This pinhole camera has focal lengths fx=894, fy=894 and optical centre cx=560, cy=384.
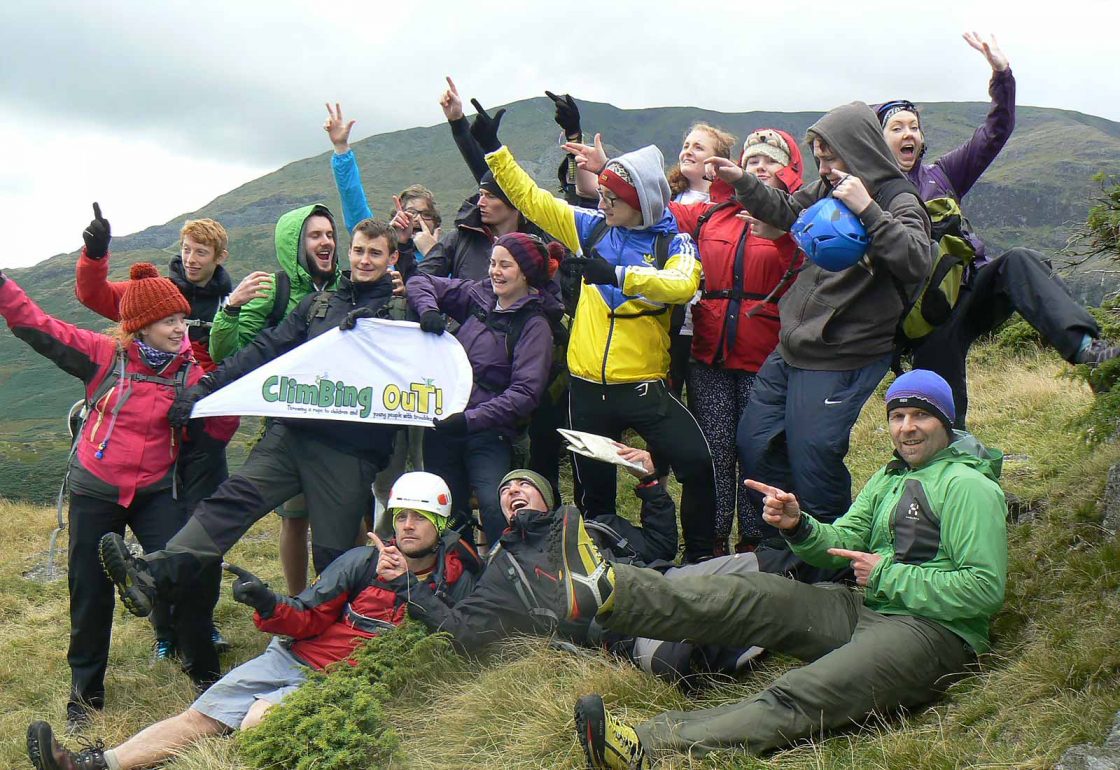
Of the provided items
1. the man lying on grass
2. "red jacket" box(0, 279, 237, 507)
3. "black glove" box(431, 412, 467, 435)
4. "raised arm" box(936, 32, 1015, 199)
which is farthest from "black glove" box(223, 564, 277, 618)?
"raised arm" box(936, 32, 1015, 199)

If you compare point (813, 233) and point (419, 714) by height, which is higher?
point (813, 233)

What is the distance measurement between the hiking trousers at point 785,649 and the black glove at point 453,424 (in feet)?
9.00

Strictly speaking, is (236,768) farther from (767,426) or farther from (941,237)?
(941,237)

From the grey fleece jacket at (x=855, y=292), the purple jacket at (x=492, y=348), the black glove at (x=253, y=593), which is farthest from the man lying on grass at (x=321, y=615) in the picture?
the grey fleece jacket at (x=855, y=292)

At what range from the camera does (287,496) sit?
23.3 ft

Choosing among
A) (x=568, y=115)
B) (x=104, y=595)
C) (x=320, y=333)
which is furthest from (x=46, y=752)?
(x=568, y=115)

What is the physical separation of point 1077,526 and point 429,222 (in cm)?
653

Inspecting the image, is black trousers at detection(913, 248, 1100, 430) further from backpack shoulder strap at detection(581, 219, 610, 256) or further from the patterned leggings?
backpack shoulder strap at detection(581, 219, 610, 256)

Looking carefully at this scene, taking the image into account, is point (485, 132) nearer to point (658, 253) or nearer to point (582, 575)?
point (658, 253)

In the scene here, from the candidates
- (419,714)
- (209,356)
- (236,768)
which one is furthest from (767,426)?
(209,356)

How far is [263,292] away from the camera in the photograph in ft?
25.1

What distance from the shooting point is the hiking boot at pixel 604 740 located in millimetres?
4195

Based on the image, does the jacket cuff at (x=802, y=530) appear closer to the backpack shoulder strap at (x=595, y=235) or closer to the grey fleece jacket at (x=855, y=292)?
the grey fleece jacket at (x=855, y=292)

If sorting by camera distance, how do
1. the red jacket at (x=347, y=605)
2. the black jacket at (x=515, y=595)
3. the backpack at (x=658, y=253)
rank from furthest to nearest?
the backpack at (x=658, y=253), the red jacket at (x=347, y=605), the black jacket at (x=515, y=595)
